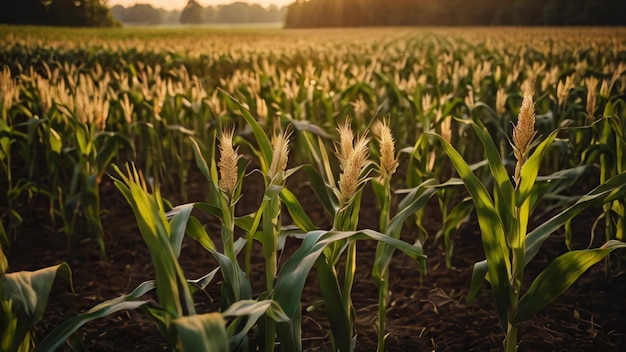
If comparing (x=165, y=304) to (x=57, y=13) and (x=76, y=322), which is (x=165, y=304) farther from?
(x=57, y=13)

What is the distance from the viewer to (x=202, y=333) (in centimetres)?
100

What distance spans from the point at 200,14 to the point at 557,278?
44673 millimetres

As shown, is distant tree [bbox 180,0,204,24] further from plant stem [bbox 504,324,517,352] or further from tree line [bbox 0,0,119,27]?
plant stem [bbox 504,324,517,352]

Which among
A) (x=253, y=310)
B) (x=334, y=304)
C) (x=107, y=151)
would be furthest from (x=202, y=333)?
(x=107, y=151)

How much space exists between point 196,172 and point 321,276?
389cm

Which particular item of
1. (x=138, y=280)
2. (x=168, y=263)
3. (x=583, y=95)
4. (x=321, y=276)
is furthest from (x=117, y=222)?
(x=583, y=95)

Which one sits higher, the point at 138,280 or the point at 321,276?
the point at 321,276

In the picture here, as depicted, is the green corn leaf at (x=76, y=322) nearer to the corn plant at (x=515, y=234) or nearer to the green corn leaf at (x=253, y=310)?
the green corn leaf at (x=253, y=310)

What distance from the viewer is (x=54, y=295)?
2.98 meters

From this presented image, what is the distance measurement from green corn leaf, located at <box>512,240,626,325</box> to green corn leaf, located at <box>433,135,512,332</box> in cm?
6

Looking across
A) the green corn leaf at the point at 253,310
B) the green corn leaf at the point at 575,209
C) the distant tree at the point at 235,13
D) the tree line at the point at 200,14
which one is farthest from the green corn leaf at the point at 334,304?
the distant tree at the point at 235,13

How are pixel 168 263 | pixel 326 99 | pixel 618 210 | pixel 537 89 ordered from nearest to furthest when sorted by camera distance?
pixel 168 263, pixel 618 210, pixel 326 99, pixel 537 89

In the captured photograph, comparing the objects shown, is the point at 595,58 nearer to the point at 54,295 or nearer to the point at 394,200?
the point at 394,200

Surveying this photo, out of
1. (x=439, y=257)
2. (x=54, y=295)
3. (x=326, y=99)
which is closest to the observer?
(x=54, y=295)
